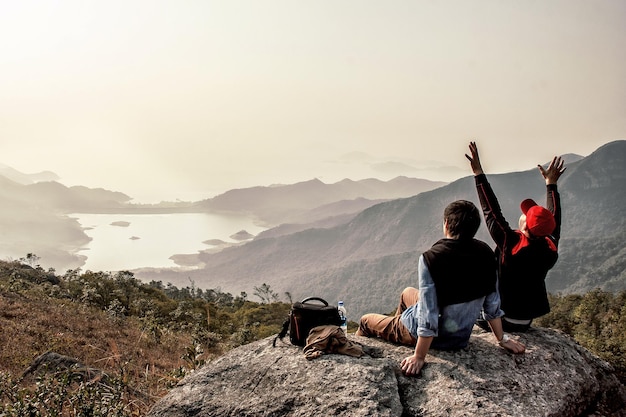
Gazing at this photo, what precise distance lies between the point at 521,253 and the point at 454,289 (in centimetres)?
151

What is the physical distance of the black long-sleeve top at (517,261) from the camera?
6.43 m

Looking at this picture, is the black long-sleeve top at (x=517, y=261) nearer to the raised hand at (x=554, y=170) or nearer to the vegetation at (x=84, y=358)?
the raised hand at (x=554, y=170)

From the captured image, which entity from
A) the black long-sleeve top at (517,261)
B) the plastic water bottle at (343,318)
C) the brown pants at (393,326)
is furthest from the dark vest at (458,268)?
the plastic water bottle at (343,318)

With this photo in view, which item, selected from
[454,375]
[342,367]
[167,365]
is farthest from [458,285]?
[167,365]

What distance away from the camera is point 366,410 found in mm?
4930

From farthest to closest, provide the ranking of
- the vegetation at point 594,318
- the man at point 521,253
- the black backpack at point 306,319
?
the vegetation at point 594,318
the man at point 521,253
the black backpack at point 306,319

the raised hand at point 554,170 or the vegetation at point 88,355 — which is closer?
the vegetation at point 88,355

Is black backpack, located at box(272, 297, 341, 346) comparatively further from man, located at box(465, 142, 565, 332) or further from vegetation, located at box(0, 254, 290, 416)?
man, located at box(465, 142, 565, 332)

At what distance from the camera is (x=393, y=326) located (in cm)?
667

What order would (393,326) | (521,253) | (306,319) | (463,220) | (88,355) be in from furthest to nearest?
(88,355)
(393,326)
(521,253)
(306,319)
(463,220)

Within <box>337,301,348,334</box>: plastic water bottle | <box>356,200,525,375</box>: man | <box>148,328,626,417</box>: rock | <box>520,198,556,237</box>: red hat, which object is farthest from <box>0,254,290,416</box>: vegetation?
<box>520,198,556,237</box>: red hat

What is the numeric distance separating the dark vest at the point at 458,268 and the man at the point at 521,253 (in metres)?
0.79

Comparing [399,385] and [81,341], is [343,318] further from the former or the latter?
[81,341]

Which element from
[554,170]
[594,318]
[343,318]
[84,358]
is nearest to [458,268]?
[343,318]
